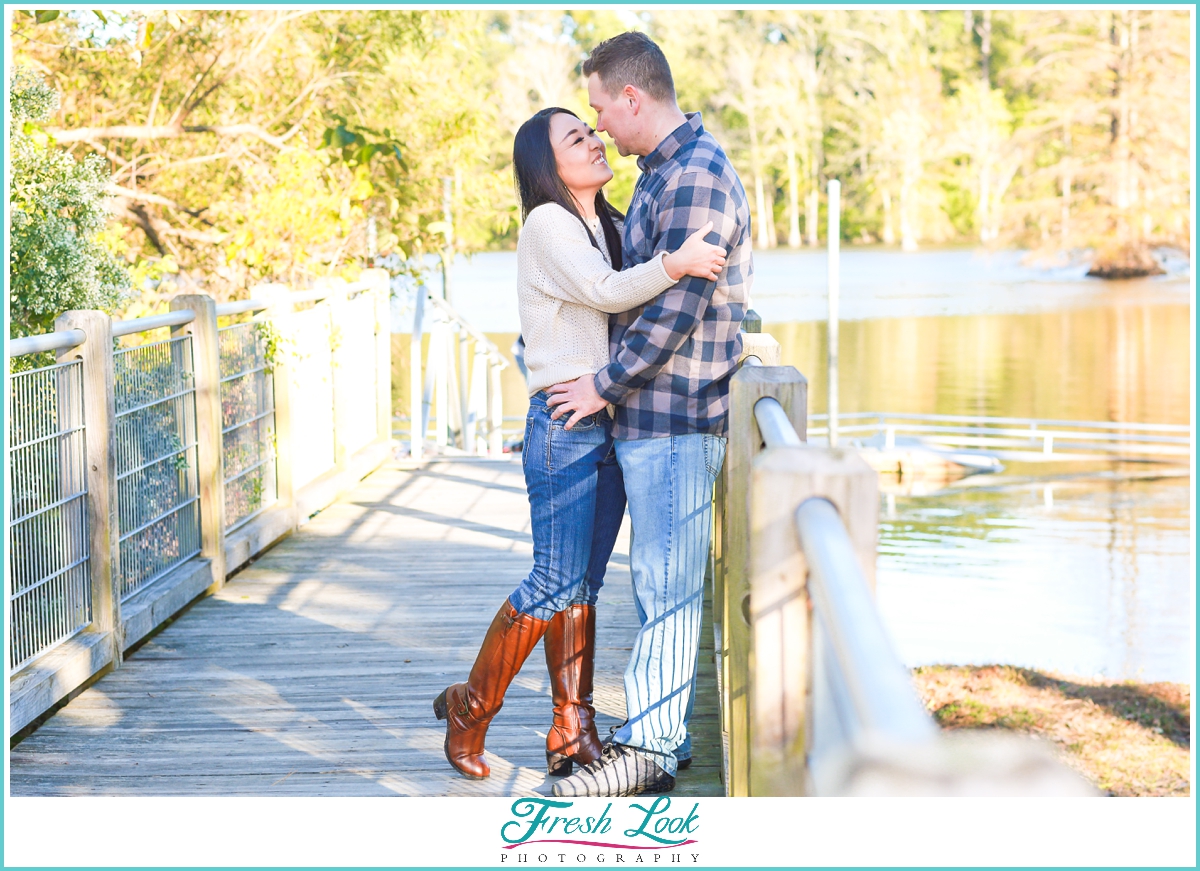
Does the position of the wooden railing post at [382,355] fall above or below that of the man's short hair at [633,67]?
below

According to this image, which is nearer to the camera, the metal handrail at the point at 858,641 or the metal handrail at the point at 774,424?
the metal handrail at the point at 858,641

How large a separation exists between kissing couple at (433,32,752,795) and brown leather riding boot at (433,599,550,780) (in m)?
0.01

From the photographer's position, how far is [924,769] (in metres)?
1.01

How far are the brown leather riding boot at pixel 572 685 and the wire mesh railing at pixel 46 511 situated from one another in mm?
1524

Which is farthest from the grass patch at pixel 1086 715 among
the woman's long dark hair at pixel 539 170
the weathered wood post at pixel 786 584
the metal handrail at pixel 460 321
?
the weathered wood post at pixel 786 584

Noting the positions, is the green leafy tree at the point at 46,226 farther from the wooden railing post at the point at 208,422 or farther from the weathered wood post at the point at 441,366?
the weathered wood post at the point at 441,366

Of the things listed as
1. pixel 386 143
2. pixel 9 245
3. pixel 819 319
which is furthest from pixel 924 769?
pixel 819 319

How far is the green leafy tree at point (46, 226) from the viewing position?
18.5 feet

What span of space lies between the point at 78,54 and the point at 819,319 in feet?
110

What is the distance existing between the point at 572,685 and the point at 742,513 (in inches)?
30.1

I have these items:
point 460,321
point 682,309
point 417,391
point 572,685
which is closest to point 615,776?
point 572,685

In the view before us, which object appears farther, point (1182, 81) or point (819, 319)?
point (819, 319)

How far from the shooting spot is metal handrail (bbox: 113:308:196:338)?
4.30m

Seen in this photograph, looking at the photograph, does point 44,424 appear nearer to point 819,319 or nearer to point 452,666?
point 452,666
